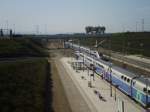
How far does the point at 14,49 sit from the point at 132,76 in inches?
3202

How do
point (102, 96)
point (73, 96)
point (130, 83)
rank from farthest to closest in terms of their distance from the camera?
point (73, 96), point (102, 96), point (130, 83)

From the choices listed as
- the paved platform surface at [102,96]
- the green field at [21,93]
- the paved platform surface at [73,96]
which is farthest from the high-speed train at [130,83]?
the green field at [21,93]

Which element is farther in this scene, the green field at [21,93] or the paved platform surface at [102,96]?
the paved platform surface at [102,96]

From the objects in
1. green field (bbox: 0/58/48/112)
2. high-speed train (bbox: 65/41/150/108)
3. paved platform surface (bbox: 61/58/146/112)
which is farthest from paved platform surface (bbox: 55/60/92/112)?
high-speed train (bbox: 65/41/150/108)

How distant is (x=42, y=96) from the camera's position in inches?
1741

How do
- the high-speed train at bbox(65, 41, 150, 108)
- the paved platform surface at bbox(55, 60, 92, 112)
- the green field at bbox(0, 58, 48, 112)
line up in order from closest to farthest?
the high-speed train at bbox(65, 41, 150, 108) < the green field at bbox(0, 58, 48, 112) < the paved platform surface at bbox(55, 60, 92, 112)

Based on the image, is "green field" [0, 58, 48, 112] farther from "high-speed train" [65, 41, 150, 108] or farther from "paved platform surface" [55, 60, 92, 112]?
"high-speed train" [65, 41, 150, 108]

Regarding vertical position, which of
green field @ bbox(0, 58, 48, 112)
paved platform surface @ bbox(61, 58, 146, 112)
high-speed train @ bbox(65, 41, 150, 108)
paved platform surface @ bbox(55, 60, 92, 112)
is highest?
high-speed train @ bbox(65, 41, 150, 108)

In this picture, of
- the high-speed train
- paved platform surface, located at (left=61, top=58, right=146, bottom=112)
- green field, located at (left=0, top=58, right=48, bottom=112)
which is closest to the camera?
the high-speed train

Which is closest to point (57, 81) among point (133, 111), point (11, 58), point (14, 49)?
point (133, 111)

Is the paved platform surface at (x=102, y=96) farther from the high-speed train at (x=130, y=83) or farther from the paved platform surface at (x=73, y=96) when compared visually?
the high-speed train at (x=130, y=83)

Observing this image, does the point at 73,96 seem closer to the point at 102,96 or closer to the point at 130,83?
the point at 102,96

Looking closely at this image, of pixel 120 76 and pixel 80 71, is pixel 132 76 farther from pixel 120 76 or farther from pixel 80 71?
pixel 80 71

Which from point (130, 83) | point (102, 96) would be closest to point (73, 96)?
point (102, 96)
